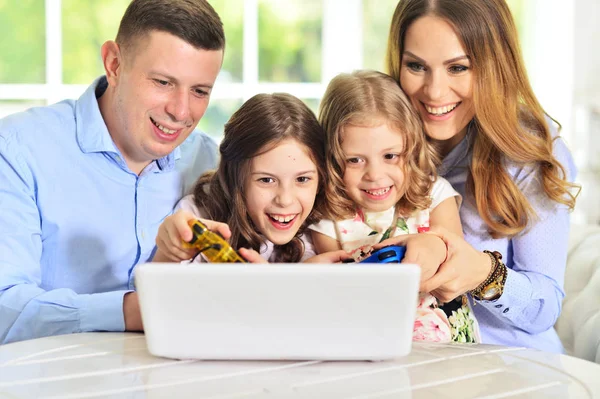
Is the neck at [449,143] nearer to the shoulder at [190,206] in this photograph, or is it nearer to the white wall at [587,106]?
the shoulder at [190,206]

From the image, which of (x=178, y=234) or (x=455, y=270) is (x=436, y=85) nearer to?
(x=455, y=270)

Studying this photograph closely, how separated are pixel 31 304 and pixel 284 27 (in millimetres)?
3721

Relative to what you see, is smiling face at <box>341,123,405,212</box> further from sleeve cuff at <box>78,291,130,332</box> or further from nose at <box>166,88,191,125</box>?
sleeve cuff at <box>78,291,130,332</box>

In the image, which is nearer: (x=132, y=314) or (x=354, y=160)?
(x=132, y=314)

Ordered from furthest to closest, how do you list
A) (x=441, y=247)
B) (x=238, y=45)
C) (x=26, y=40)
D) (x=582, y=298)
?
(x=238, y=45)
(x=26, y=40)
(x=582, y=298)
(x=441, y=247)

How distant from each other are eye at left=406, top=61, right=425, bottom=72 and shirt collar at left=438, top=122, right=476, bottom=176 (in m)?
0.20

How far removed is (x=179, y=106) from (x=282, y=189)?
1.01ft

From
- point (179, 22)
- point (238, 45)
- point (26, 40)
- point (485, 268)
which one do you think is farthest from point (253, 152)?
point (26, 40)

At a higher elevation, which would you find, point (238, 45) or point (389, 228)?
point (238, 45)

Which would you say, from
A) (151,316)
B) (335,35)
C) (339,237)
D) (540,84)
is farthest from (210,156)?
(540,84)

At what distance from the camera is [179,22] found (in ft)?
5.76

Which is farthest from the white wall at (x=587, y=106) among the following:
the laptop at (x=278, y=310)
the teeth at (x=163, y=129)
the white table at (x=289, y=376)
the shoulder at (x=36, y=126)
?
the laptop at (x=278, y=310)

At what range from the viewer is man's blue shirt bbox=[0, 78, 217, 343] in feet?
5.64

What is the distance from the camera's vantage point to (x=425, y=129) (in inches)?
72.4
